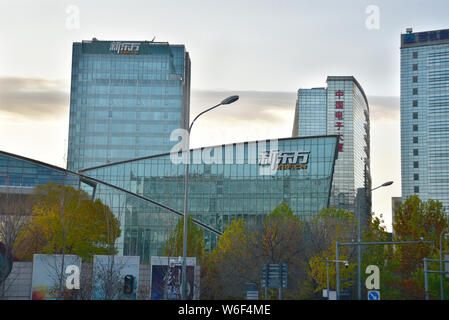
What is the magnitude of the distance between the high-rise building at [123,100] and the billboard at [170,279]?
124 metres

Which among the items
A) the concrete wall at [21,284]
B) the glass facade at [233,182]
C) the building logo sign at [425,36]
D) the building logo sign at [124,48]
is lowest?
the concrete wall at [21,284]

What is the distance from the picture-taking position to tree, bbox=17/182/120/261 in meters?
57.8

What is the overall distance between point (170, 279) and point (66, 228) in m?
24.4

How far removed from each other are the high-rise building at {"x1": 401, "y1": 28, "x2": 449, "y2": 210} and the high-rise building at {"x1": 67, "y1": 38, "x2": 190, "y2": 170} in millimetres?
68372

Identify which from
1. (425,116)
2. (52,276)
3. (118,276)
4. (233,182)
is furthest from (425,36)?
(52,276)

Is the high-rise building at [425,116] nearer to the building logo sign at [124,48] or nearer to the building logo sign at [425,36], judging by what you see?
the building logo sign at [425,36]

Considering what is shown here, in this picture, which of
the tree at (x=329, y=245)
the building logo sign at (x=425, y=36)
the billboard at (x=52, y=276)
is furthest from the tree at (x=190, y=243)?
the building logo sign at (x=425, y=36)

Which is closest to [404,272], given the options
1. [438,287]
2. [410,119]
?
[438,287]

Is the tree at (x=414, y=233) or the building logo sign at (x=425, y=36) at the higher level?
the building logo sign at (x=425, y=36)

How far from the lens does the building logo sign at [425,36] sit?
7156 inches
